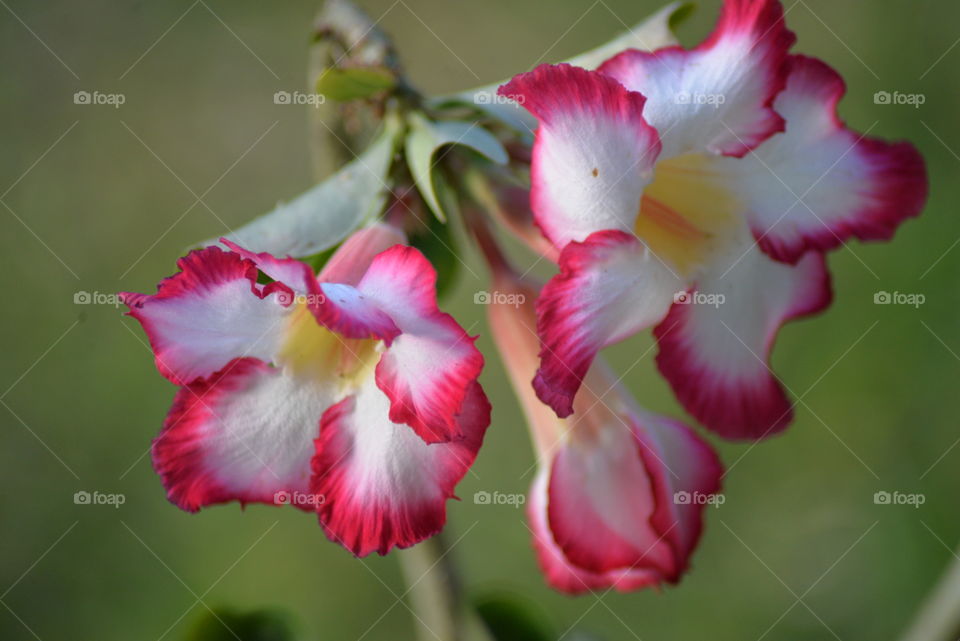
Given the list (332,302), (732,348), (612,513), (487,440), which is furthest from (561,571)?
(487,440)

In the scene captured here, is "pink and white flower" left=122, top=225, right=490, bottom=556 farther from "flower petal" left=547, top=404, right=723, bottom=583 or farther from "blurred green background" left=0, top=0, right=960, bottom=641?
"blurred green background" left=0, top=0, right=960, bottom=641

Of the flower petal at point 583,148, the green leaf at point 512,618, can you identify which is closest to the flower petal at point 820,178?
the flower petal at point 583,148

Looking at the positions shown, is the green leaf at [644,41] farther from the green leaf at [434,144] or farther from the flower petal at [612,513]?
the flower petal at [612,513]

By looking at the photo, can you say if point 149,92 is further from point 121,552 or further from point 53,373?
point 121,552

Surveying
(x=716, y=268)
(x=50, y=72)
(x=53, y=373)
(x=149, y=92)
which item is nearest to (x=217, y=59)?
(x=149, y=92)

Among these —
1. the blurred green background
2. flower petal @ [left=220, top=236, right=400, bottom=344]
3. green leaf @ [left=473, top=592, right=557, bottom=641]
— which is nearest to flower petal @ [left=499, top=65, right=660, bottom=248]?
flower petal @ [left=220, top=236, right=400, bottom=344]

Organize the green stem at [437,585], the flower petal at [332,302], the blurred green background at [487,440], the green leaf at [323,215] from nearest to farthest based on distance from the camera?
the flower petal at [332,302] → the green leaf at [323,215] → the green stem at [437,585] → the blurred green background at [487,440]
